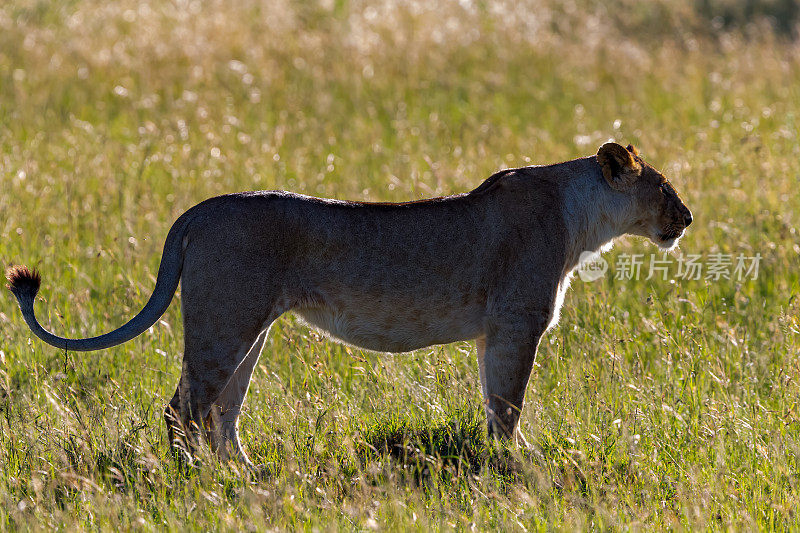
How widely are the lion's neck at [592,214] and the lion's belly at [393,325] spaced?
631 mm

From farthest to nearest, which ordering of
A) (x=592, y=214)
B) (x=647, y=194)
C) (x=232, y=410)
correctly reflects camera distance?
(x=647, y=194) → (x=592, y=214) → (x=232, y=410)

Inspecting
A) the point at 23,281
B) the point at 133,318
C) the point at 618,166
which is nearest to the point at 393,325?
the point at 133,318

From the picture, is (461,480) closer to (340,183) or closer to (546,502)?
(546,502)

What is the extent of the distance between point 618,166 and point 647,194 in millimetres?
232

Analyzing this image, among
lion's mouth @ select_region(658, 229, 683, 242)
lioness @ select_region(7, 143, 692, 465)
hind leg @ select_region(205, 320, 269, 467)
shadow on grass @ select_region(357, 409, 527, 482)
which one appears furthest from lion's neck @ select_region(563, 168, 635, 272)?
hind leg @ select_region(205, 320, 269, 467)

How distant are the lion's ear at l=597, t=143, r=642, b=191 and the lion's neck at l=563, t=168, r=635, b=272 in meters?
0.05

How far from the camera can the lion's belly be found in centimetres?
447

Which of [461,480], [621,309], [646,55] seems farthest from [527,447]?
[646,55]

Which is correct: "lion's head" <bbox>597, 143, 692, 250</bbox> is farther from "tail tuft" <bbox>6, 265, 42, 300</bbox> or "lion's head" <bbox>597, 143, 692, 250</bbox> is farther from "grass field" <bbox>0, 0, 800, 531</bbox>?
"tail tuft" <bbox>6, 265, 42, 300</bbox>

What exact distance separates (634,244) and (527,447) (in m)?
3.21

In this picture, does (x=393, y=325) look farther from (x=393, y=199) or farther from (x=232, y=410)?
(x=393, y=199)

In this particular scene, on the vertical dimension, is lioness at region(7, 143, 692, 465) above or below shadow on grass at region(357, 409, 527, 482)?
above

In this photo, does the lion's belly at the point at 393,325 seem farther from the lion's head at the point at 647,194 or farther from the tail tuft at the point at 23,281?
the tail tuft at the point at 23,281

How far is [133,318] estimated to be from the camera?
426 centimetres
